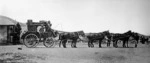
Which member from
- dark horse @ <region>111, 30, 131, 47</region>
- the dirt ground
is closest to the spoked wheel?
the dirt ground

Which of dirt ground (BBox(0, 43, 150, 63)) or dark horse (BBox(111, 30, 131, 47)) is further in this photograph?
dark horse (BBox(111, 30, 131, 47))

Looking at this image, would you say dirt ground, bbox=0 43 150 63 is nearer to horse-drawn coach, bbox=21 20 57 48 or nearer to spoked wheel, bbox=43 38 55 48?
horse-drawn coach, bbox=21 20 57 48

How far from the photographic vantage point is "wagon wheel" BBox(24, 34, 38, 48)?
58.5ft

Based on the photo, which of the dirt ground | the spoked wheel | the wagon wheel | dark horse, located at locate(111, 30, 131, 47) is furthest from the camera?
dark horse, located at locate(111, 30, 131, 47)

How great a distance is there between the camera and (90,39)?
20438mm

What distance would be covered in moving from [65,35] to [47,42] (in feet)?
6.36

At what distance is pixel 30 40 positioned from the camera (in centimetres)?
1800

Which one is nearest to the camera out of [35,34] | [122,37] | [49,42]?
[35,34]

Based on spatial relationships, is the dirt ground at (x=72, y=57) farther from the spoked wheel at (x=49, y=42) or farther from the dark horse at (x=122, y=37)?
the dark horse at (x=122, y=37)

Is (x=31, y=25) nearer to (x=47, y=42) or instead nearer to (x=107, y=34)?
(x=47, y=42)

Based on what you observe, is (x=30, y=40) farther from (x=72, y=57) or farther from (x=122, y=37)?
(x=122, y=37)

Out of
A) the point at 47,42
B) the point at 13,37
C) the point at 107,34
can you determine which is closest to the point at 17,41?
the point at 13,37

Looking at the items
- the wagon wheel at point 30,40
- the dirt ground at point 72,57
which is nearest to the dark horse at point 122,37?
the dirt ground at point 72,57

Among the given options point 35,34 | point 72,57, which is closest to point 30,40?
point 35,34
